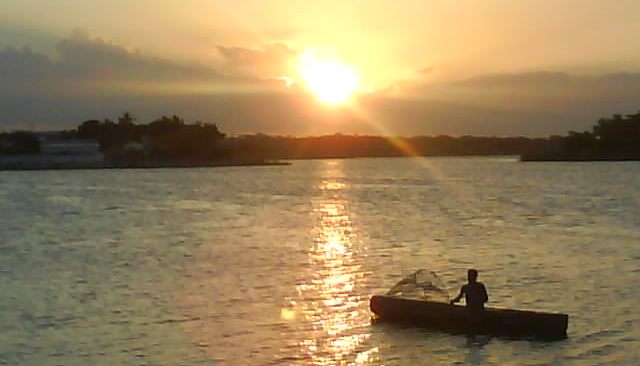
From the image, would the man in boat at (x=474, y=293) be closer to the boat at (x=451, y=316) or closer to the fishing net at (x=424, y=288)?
the boat at (x=451, y=316)

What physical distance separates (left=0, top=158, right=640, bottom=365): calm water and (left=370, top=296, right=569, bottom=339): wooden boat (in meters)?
0.44

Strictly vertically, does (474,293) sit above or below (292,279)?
above

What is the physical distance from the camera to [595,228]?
62031 millimetres

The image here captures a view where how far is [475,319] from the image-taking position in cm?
2550

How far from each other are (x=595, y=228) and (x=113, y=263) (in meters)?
32.2

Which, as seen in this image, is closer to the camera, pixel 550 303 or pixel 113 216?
pixel 550 303

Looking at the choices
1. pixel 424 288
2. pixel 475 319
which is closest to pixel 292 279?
pixel 424 288

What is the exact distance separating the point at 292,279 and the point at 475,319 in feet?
43.4

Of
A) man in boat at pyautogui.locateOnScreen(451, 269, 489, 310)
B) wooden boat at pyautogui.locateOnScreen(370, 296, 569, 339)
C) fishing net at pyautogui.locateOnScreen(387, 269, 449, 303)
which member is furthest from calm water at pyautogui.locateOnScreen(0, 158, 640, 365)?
fishing net at pyautogui.locateOnScreen(387, 269, 449, 303)

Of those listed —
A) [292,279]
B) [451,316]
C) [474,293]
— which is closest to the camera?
[474,293]

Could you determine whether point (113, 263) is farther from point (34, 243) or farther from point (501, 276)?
point (501, 276)

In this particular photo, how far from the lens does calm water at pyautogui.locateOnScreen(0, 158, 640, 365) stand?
80.1 feet

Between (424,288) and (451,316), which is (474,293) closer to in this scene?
(451,316)

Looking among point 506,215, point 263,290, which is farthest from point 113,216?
point 263,290
